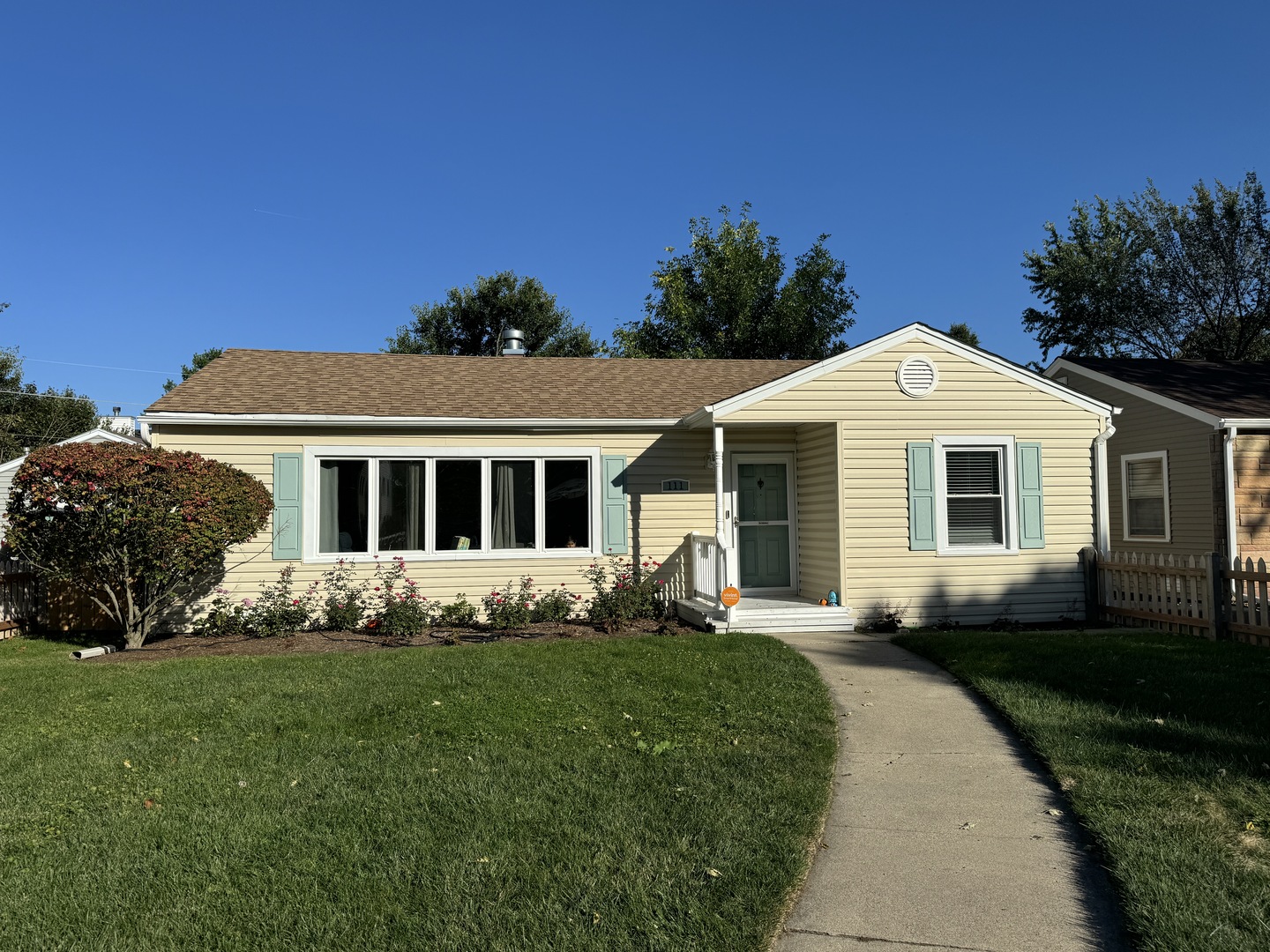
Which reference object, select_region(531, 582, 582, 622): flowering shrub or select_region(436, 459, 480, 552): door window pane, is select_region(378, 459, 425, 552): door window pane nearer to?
select_region(436, 459, 480, 552): door window pane

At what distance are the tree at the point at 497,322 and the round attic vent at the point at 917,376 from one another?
2259cm

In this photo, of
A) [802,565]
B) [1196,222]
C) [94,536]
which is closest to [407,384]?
[94,536]

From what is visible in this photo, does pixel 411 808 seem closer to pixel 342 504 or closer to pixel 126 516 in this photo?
pixel 126 516

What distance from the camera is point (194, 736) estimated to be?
5.86m

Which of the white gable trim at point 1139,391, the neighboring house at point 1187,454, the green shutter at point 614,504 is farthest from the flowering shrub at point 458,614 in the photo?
the white gable trim at point 1139,391

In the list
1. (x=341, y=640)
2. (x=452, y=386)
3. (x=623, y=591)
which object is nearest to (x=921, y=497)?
(x=623, y=591)

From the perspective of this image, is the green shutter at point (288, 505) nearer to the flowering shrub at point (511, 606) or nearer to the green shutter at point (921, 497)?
the flowering shrub at point (511, 606)

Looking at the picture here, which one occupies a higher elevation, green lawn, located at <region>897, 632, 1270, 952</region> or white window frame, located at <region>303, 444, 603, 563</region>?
white window frame, located at <region>303, 444, 603, 563</region>

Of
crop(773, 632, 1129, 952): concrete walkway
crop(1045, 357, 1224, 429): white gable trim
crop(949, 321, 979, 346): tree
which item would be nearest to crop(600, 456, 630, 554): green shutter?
crop(773, 632, 1129, 952): concrete walkway

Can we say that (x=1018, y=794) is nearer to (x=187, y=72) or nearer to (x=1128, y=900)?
(x=1128, y=900)

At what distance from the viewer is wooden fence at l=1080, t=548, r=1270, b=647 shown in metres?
9.26

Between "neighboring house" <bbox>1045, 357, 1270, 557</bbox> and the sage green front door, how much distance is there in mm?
5997

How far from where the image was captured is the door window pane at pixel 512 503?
11.9 m

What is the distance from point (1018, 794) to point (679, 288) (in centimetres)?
2751
